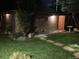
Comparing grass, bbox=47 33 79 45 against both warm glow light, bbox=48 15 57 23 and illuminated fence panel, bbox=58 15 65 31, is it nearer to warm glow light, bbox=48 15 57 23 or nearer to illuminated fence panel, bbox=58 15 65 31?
warm glow light, bbox=48 15 57 23

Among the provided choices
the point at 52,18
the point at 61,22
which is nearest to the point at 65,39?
the point at 52,18

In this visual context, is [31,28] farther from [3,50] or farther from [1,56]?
[1,56]

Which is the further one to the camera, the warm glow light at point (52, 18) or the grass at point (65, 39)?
the warm glow light at point (52, 18)

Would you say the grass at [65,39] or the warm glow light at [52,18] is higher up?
the warm glow light at [52,18]

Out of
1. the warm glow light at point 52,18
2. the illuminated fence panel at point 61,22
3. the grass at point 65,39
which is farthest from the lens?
the illuminated fence panel at point 61,22

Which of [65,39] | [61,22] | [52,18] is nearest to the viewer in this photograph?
[65,39]

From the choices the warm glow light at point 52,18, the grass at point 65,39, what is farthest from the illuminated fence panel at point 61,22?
the grass at point 65,39

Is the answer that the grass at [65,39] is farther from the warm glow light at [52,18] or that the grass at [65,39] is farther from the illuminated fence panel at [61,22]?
the illuminated fence panel at [61,22]

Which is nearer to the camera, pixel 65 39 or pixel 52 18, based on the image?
pixel 65 39

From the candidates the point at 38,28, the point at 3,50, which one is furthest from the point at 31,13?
the point at 3,50

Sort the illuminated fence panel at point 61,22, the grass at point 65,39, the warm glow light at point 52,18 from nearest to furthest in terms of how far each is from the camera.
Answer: the grass at point 65,39, the warm glow light at point 52,18, the illuminated fence panel at point 61,22

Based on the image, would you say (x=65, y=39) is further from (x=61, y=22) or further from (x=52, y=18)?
(x=61, y=22)

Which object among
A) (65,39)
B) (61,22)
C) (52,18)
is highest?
(52,18)

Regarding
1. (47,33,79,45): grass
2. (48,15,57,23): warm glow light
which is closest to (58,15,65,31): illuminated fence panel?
(48,15,57,23): warm glow light
